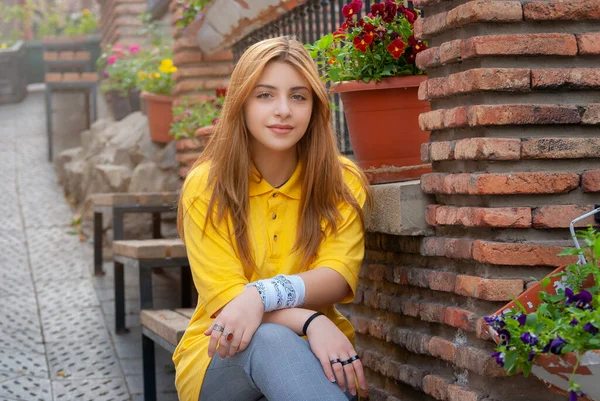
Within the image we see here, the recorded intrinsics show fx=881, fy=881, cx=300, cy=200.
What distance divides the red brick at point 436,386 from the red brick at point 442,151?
2.16 ft

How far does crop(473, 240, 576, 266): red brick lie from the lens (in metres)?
2.38

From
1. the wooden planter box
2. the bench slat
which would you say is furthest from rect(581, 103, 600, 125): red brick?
the wooden planter box

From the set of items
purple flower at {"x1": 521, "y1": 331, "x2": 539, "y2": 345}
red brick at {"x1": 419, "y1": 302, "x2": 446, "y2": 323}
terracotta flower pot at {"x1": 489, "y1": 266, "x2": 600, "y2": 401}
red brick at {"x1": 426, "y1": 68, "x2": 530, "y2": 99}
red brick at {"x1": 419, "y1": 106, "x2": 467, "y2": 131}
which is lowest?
red brick at {"x1": 419, "y1": 302, "x2": 446, "y2": 323}

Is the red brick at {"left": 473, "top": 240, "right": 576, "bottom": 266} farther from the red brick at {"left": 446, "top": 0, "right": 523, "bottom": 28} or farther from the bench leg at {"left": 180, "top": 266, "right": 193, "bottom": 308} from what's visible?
the bench leg at {"left": 180, "top": 266, "right": 193, "bottom": 308}

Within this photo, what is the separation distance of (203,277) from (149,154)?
15.2 feet

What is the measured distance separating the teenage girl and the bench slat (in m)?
0.69

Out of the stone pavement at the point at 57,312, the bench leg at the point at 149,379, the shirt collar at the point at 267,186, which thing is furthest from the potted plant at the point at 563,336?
the stone pavement at the point at 57,312

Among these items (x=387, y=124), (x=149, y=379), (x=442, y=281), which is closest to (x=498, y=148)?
(x=442, y=281)

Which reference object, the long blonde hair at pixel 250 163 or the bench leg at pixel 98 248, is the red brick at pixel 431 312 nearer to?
the long blonde hair at pixel 250 163

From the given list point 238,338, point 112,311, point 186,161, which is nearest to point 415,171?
point 238,338

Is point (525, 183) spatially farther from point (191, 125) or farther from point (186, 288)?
point (191, 125)

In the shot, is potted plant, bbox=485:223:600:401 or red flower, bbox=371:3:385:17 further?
red flower, bbox=371:3:385:17

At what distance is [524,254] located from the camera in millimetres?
2385

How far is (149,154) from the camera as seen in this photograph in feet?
23.2
